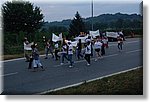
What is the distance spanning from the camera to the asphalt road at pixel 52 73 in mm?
5312

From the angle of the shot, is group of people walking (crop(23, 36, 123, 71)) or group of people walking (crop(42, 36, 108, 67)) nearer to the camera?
group of people walking (crop(23, 36, 123, 71))

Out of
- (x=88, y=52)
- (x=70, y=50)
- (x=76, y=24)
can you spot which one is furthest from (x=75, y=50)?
(x=76, y=24)

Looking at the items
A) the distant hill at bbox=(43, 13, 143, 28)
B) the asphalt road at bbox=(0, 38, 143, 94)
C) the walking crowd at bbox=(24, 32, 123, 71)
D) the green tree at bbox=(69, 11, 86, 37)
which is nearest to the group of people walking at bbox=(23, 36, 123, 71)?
the walking crowd at bbox=(24, 32, 123, 71)

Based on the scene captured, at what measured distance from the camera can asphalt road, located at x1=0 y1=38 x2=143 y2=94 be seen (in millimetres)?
5312

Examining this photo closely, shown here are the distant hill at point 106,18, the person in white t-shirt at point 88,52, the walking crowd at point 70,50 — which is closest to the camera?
the distant hill at point 106,18

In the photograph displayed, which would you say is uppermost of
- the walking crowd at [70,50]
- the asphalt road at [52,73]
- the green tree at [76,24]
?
the green tree at [76,24]

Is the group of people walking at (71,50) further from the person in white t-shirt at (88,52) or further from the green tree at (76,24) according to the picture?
the green tree at (76,24)

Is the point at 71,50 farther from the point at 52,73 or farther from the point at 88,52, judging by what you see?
the point at 52,73

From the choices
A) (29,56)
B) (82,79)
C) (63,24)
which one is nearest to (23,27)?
(29,56)

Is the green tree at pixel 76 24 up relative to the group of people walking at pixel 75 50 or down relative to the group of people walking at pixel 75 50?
up

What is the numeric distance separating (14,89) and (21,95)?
1.13 feet

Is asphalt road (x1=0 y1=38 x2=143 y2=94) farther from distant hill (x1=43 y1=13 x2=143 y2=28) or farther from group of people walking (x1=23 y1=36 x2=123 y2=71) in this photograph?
distant hill (x1=43 y1=13 x2=143 y2=28)

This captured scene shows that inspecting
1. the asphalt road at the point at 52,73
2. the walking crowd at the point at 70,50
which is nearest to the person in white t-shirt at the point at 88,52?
the walking crowd at the point at 70,50

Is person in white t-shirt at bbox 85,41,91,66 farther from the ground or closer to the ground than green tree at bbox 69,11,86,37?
closer to the ground
